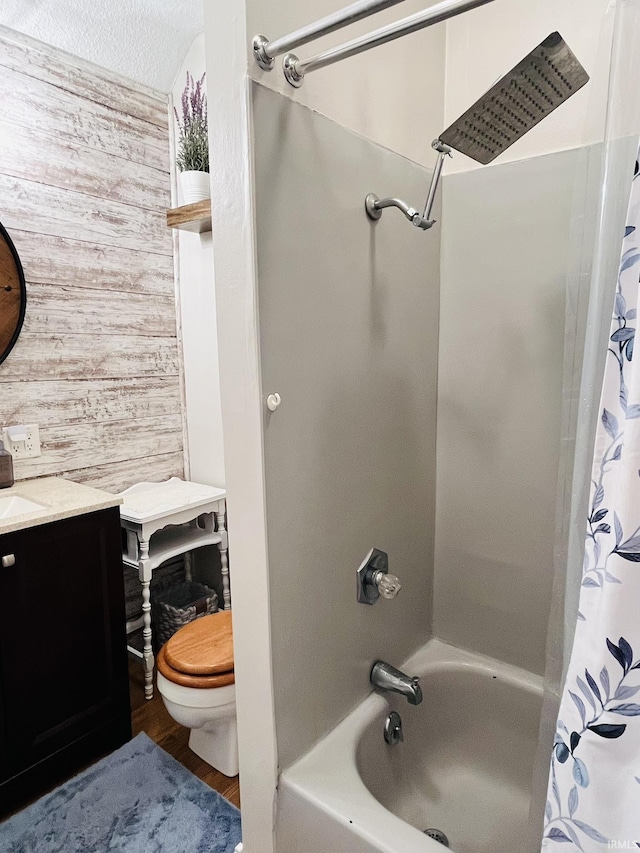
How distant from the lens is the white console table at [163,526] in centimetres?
209

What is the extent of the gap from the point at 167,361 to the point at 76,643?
4.19 ft

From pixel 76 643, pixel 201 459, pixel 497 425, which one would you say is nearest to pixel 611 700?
pixel 497 425

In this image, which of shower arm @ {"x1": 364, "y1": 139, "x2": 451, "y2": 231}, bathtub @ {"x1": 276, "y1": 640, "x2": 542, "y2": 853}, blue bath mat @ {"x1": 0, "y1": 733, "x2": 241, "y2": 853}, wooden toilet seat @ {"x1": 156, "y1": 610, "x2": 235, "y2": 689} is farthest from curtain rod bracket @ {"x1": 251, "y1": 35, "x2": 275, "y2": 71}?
blue bath mat @ {"x1": 0, "y1": 733, "x2": 241, "y2": 853}

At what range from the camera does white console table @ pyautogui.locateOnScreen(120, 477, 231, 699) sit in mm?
2088

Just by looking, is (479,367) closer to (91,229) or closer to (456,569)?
(456,569)

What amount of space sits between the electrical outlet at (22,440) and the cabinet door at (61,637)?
0.53 meters

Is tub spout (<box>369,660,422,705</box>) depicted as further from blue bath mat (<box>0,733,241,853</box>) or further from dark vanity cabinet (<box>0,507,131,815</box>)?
dark vanity cabinet (<box>0,507,131,815</box>)

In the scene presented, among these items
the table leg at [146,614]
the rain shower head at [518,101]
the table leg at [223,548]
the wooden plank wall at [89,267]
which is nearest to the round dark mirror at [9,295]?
the wooden plank wall at [89,267]

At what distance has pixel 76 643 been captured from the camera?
1723mm

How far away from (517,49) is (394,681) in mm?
1699

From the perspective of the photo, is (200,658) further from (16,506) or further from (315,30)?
(315,30)

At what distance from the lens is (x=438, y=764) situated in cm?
157

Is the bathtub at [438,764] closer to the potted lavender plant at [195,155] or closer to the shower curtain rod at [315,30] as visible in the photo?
the shower curtain rod at [315,30]

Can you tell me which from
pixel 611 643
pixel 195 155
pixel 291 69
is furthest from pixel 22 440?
pixel 611 643
